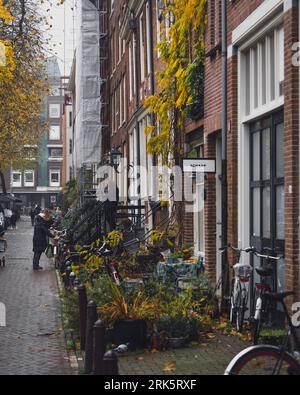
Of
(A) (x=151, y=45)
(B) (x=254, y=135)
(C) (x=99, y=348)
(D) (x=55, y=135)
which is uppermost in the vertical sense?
(D) (x=55, y=135)

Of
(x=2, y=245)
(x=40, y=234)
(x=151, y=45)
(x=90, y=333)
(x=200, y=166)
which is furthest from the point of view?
(x=2, y=245)

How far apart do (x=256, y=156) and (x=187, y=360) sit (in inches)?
144

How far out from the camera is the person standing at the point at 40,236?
21844mm

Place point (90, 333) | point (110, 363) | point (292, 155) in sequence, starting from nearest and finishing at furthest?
point (110, 363) < point (90, 333) < point (292, 155)

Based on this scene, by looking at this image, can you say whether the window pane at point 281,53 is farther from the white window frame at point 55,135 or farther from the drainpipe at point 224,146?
the white window frame at point 55,135

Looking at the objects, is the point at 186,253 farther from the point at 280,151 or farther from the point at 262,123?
the point at 280,151

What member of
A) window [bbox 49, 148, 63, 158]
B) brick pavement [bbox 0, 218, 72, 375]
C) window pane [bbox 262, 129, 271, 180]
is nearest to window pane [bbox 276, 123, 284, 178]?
window pane [bbox 262, 129, 271, 180]

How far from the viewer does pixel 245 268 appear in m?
9.98

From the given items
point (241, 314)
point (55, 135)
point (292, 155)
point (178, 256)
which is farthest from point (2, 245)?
point (55, 135)

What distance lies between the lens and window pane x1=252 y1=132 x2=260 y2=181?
35.8 ft

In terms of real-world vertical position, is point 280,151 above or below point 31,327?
above

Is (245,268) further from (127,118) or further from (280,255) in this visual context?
(127,118)

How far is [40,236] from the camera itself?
22047 mm

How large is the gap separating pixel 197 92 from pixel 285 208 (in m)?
4.95
